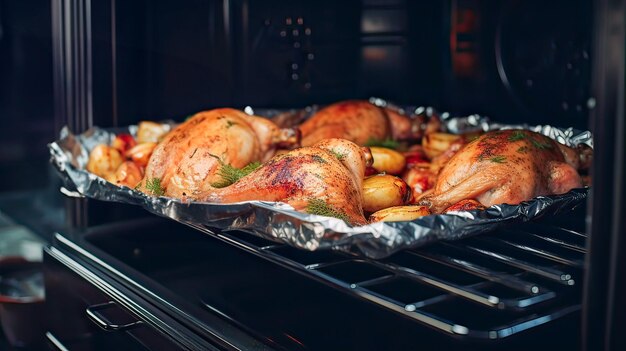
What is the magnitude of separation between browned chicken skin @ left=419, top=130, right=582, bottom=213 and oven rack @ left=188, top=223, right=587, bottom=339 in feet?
0.26

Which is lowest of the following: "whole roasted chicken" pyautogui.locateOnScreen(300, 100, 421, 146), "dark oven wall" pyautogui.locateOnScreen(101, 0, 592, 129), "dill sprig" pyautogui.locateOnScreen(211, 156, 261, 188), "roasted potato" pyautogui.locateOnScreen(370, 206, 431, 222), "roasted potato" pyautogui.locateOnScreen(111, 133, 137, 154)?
"roasted potato" pyautogui.locateOnScreen(370, 206, 431, 222)

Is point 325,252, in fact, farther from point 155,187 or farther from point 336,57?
point 336,57

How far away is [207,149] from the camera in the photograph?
157cm


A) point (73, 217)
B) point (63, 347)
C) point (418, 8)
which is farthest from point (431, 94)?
point (63, 347)

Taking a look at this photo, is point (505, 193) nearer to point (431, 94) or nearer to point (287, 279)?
point (287, 279)

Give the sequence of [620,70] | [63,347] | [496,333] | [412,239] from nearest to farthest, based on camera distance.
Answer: [620,70], [496,333], [412,239], [63,347]

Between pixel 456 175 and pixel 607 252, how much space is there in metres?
0.63

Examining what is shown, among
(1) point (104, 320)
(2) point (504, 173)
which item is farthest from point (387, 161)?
(1) point (104, 320)

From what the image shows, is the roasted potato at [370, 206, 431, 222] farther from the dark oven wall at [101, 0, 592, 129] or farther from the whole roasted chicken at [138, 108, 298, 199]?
the dark oven wall at [101, 0, 592, 129]

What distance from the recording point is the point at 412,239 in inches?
42.5

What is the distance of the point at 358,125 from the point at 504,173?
0.66 m

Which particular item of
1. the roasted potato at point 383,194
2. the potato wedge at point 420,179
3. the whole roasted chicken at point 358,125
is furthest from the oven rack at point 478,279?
the whole roasted chicken at point 358,125

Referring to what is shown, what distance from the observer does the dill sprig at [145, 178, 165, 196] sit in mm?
1545

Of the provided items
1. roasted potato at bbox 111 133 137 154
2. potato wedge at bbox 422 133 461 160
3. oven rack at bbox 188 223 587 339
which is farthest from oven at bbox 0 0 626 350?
potato wedge at bbox 422 133 461 160
